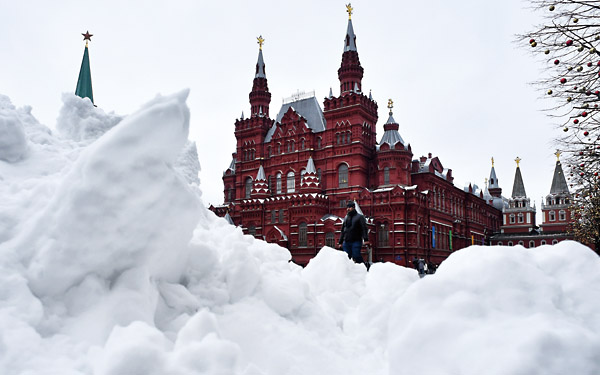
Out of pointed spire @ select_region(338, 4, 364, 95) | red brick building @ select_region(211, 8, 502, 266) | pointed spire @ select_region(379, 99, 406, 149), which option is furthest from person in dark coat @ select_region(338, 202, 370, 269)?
pointed spire @ select_region(338, 4, 364, 95)

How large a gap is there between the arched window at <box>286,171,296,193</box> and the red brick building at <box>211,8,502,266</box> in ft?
0.29

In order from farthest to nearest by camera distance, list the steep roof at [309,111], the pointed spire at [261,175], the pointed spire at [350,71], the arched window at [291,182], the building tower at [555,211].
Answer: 1. the building tower at [555,211]
2. the steep roof at [309,111]
3. the pointed spire at [261,175]
4. the arched window at [291,182]
5. the pointed spire at [350,71]

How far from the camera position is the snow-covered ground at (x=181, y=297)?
2186 millimetres

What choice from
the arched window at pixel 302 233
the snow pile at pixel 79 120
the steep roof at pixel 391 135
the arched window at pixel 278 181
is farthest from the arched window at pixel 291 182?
the snow pile at pixel 79 120

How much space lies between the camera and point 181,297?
10.3 feet

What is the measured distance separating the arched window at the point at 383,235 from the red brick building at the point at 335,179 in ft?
0.23

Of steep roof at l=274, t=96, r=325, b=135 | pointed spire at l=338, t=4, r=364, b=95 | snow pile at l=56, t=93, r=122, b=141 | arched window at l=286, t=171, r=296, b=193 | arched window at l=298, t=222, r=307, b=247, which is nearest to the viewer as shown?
snow pile at l=56, t=93, r=122, b=141

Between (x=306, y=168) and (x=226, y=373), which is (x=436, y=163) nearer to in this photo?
(x=306, y=168)

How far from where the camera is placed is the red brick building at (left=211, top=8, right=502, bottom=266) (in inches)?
1161

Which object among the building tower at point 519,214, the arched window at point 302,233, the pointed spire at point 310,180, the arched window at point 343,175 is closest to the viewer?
the arched window at point 302,233

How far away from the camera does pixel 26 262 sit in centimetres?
271

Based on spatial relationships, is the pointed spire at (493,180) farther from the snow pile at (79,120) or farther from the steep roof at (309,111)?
the snow pile at (79,120)

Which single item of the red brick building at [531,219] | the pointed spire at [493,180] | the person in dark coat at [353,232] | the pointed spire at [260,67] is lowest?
the person in dark coat at [353,232]

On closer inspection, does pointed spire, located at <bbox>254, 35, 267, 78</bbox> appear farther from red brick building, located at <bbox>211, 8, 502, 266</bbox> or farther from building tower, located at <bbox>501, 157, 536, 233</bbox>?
building tower, located at <bbox>501, 157, 536, 233</bbox>
